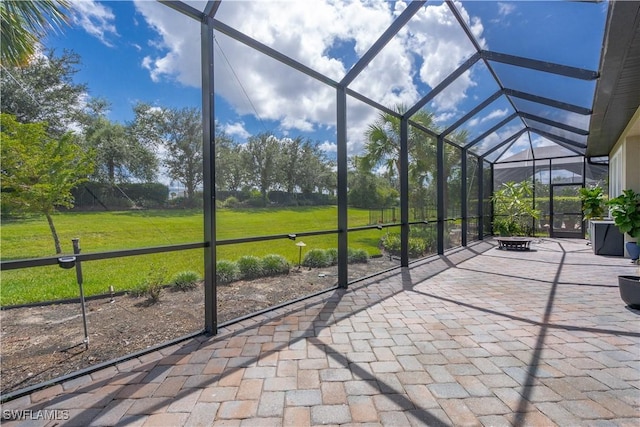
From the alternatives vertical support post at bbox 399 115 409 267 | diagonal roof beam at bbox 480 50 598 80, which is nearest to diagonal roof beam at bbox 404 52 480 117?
diagonal roof beam at bbox 480 50 598 80

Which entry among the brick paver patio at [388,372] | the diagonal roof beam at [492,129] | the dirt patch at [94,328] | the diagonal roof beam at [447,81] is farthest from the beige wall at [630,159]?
the dirt patch at [94,328]

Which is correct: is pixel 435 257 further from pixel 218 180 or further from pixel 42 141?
pixel 42 141

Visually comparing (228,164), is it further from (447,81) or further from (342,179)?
(447,81)

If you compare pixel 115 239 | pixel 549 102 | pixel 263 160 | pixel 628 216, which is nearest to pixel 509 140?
pixel 549 102

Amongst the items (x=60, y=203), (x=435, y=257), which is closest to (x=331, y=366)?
(x=60, y=203)

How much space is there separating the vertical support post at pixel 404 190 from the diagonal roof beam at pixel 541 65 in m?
1.61

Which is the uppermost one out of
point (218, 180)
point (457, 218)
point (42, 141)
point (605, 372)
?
point (42, 141)

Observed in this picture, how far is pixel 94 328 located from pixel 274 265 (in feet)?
7.82

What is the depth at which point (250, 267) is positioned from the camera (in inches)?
165

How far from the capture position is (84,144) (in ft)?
6.54

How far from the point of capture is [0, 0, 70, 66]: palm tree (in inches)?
69.0

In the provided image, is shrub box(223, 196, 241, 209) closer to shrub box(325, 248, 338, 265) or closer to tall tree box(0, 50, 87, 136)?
tall tree box(0, 50, 87, 136)

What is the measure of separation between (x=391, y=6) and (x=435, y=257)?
505 cm

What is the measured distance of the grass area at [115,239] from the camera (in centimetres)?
188
